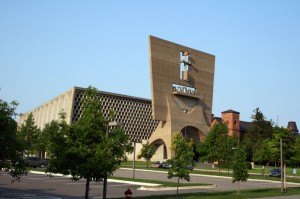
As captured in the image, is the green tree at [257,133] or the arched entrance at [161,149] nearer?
the arched entrance at [161,149]

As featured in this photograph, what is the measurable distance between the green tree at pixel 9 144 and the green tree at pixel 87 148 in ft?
8.07

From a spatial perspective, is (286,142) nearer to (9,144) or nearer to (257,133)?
(9,144)

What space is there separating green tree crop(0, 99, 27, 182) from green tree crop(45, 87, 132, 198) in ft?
8.07

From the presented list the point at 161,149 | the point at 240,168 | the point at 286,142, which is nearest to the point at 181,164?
the point at 240,168

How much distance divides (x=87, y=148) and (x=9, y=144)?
139 inches

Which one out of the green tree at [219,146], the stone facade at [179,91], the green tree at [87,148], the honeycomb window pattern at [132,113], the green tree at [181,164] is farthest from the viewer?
the honeycomb window pattern at [132,113]

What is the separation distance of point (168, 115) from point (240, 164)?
6578 centimetres

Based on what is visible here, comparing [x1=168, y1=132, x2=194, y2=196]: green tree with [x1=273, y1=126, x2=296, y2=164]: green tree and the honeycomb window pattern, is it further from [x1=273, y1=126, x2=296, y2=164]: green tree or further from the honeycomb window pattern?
the honeycomb window pattern

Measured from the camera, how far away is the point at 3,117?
15234 millimetres

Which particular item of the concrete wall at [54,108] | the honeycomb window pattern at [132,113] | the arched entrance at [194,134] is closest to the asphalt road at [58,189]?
the arched entrance at [194,134]

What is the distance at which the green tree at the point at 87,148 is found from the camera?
17547 mm

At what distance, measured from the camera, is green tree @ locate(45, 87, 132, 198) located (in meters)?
17.5

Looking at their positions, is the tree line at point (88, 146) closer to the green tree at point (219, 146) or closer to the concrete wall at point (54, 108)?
the green tree at point (219, 146)

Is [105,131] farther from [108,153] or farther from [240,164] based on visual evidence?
[240,164]
